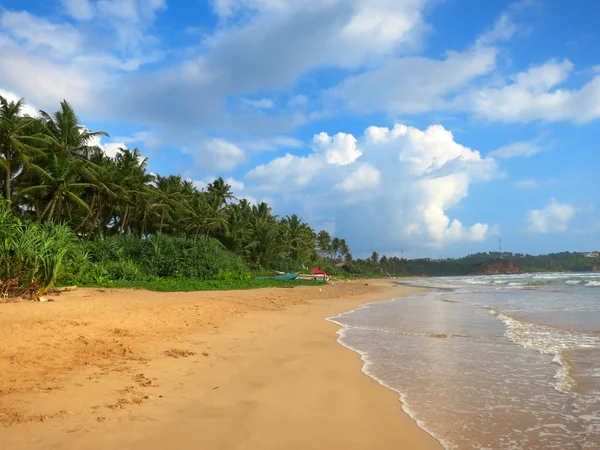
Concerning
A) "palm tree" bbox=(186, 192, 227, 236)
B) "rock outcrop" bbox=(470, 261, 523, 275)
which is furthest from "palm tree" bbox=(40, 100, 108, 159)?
"rock outcrop" bbox=(470, 261, 523, 275)

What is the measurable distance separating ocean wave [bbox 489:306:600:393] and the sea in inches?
0.7

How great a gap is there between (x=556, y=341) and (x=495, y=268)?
470ft

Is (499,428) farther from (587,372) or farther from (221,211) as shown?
(221,211)

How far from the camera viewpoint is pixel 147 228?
149 feet

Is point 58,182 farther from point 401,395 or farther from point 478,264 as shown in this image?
point 478,264

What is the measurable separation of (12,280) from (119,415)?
33.1 ft

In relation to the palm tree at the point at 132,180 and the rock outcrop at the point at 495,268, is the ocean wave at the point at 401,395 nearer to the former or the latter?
the palm tree at the point at 132,180

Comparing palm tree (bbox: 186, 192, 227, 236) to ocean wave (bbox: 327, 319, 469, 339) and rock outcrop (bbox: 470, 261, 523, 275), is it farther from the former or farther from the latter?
rock outcrop (bbox: 470, 261, 523, 275)

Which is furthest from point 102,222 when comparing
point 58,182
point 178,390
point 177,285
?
point 178,390

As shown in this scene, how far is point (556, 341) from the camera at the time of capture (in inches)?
356

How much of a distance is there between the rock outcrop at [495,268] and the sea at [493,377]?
13769cm

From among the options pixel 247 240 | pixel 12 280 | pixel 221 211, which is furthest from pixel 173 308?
pixel 247 240

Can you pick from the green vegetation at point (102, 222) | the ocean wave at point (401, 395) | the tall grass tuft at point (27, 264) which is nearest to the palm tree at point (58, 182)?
the green vegetation at point (102, 222)

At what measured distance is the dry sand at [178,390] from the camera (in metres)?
3.67
